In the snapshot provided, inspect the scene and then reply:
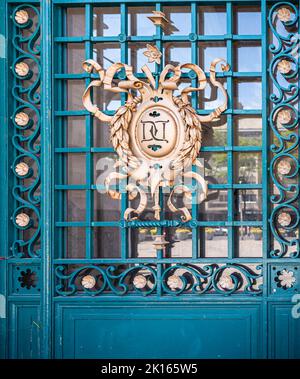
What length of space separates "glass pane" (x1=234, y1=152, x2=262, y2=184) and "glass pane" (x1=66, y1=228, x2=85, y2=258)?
122 cm

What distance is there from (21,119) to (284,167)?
6.35 feet

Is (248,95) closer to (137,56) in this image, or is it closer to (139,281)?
(137,56)

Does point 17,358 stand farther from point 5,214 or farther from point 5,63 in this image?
point 5,63

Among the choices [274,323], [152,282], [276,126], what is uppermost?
[276,126]

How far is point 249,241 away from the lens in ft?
12.1

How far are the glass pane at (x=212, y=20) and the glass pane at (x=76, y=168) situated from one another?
1292 mm

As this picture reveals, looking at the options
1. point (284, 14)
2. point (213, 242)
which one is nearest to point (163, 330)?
point (213, 242)

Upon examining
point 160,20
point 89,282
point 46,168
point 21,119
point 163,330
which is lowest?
point 163,330

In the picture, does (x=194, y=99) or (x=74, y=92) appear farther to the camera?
(x=74, y=92)

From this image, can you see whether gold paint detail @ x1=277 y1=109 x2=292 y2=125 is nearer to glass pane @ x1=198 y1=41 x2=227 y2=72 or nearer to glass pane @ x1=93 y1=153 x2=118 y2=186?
glass pane @ x1=198 y1=41 x2=227 y2=72

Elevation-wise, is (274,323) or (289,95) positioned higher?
(289,95)

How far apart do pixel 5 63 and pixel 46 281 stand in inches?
63.7

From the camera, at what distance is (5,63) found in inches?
146
